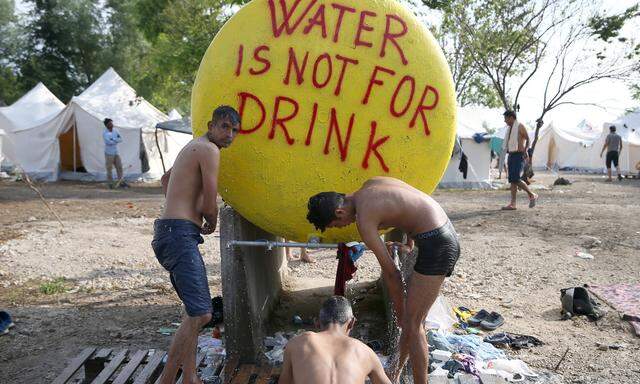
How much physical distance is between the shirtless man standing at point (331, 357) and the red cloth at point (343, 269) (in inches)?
32.9

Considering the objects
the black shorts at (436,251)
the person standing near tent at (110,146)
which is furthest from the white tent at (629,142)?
the black shorts at (436,251)

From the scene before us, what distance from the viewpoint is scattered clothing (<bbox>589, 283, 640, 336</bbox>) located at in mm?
4859

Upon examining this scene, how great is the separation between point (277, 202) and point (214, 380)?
126 cm

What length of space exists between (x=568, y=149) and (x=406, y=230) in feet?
92.6

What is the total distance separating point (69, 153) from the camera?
1941 centimetres

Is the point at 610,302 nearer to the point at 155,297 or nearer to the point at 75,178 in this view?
the point at 155,297

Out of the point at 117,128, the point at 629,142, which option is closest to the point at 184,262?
the point at 117,128

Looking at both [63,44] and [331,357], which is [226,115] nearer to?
[331,357]

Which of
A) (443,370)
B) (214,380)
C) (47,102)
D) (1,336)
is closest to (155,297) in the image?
(1,336)

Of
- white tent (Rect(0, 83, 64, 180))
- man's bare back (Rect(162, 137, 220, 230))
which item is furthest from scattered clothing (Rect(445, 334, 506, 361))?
white tent (Rect(0, 83, 64, 180))

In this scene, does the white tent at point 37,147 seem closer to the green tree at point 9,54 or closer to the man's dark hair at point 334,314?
the green tree at point 9,54

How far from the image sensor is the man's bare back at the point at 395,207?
3.08 m

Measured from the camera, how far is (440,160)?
374 cm

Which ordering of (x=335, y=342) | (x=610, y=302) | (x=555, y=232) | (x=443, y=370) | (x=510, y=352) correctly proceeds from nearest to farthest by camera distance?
(x=335, y=342) → (x=443, y=370) → (x=510, y=352) → (x=610, y=302) → (x=555, y=232)
